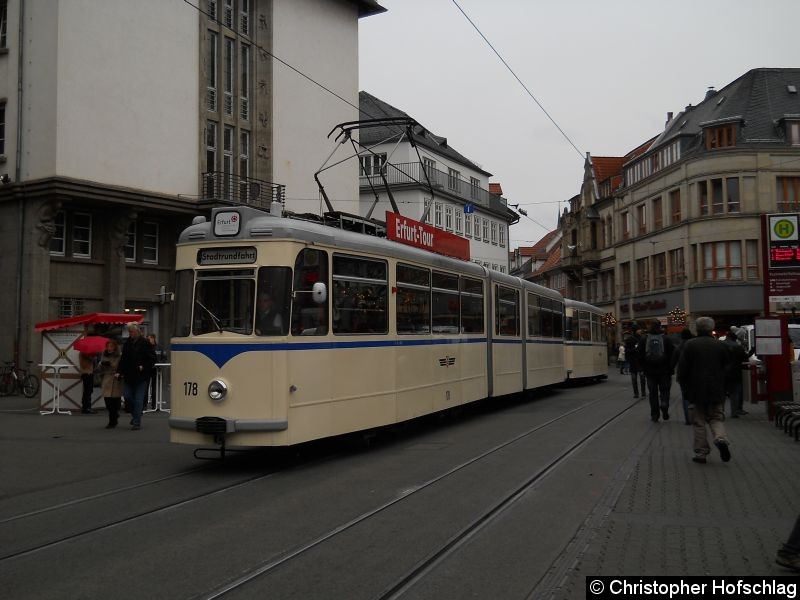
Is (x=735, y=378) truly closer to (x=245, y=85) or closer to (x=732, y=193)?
(x=245, y=85)

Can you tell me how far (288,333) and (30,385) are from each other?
16925 mm

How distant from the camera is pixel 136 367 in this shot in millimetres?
14766

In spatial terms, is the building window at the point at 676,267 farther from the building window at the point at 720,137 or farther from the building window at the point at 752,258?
the building window at the point at 720,137

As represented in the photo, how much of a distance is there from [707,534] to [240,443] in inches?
214

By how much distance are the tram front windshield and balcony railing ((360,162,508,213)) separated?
32.4 metres

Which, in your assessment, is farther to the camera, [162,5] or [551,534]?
[162,5]

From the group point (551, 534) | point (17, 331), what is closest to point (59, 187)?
point (17, 331)

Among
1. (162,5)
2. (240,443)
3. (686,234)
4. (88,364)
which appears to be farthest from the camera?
(686,234)

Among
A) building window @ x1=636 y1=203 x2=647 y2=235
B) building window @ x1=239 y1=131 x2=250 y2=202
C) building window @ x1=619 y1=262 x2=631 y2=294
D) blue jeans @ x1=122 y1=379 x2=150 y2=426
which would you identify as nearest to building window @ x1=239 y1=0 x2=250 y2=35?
building window @ x1=239 y1=131 x2=250 y2=202

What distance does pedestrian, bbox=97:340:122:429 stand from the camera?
15133 mm

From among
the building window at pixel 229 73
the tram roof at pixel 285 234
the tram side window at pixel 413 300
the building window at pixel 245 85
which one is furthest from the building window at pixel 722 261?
the tram roof at pixel 285 234

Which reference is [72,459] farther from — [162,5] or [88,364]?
[162,5]

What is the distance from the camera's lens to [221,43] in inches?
1193

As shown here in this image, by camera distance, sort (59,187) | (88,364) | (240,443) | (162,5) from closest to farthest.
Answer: (240,443) < (88,364) < (59,187) < (162,5)
